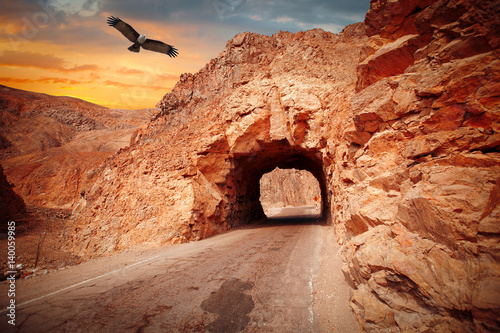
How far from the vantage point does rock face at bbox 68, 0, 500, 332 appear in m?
3.20

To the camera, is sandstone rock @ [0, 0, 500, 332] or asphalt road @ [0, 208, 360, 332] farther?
asphalt road @ [0, 208, 360, 332]

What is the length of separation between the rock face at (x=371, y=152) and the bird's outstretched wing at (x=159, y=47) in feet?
13.9

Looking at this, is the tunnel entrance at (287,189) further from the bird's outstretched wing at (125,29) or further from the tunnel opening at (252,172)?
the bird's outstretched wing at (125,29)

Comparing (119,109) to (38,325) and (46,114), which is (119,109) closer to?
(46,114)

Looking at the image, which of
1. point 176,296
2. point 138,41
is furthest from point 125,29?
point 176,296

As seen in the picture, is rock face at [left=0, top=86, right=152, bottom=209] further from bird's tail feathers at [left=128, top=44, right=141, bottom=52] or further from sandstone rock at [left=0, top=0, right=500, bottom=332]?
bird's tail feathers at [left=128, top=44, right=141, bottom=52]

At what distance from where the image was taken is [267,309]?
4.20 meters

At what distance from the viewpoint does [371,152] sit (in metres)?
6.87

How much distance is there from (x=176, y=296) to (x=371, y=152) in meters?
6.13

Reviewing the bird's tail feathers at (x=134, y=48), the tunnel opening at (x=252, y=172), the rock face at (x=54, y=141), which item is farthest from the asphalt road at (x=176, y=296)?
the rock face at (x=54, y=141)

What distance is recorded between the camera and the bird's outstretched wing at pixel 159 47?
38.6 ft

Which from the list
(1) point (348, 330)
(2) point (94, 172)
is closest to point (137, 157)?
(2) point (94, 172)

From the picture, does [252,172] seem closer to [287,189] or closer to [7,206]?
[7,206]

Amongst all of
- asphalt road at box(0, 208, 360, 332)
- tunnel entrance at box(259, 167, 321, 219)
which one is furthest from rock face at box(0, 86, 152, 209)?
tunnel entrance at box(259, 167, 321, 219)
